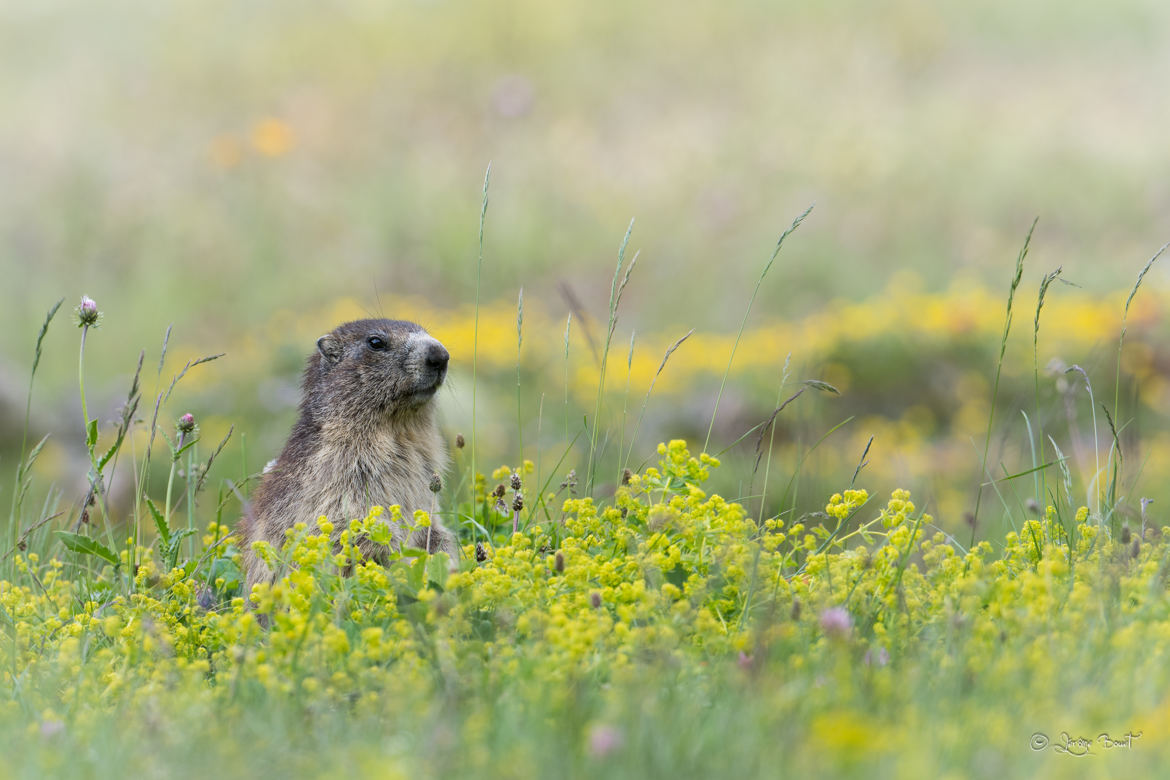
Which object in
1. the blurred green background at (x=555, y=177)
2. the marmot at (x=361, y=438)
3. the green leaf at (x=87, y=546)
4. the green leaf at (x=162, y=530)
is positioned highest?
the blurred green background at (x=555, y=177)

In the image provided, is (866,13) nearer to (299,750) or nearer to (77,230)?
(77,230)

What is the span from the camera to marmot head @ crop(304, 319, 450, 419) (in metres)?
4.83

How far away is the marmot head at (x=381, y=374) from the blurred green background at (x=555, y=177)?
4.86m

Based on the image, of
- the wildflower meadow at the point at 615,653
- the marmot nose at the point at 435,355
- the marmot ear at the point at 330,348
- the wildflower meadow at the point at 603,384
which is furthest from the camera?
the marmot ear at the point at 330,348

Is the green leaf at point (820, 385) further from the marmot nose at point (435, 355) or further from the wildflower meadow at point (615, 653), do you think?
the marmot nose at point (435, 355)

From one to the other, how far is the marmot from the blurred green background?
190 inches

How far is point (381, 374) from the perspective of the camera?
4.88m

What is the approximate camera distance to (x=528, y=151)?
17.4 metres

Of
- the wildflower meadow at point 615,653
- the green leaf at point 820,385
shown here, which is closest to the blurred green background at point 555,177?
the green leaf at point 820,385

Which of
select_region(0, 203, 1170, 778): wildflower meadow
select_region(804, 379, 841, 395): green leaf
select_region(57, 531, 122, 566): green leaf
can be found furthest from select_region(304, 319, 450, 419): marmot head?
select_region(804, 379, 841, 395): green leaf

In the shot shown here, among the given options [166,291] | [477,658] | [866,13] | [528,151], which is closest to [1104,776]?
[477,658]

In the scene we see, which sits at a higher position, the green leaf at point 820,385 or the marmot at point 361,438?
the green leaf at point 820,385

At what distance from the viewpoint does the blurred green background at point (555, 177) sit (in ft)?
39.6

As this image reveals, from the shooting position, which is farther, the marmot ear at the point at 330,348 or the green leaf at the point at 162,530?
the marmot ear at the point at 330,348
